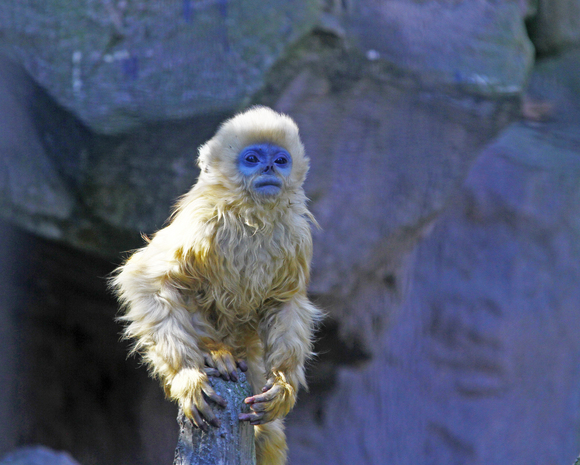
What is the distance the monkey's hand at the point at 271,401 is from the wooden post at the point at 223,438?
0.11 ft

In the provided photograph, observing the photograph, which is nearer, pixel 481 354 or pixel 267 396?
pixel 267 396

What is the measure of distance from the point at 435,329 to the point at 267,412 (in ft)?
9.95

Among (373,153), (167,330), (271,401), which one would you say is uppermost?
(167,330)

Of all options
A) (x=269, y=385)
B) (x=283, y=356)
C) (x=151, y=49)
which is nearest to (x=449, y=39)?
(x=151, y=49)

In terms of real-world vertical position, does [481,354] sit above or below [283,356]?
below

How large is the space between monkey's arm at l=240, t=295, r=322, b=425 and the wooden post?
1.7 inches

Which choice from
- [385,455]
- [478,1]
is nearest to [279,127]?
[478,1]

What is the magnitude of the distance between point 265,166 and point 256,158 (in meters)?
0.07

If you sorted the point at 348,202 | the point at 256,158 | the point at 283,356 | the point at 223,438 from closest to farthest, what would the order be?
the point at 223,438 < the point at 283,356 < the point at 256,158 < the point at 348,202

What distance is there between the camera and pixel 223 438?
235 centimetres

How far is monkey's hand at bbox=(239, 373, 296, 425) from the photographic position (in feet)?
8.02

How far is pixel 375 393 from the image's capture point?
5.16 metres

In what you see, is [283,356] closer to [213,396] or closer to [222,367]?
[222,367]

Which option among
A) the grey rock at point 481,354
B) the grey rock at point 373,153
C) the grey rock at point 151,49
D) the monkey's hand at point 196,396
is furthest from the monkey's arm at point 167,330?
the grey rock at point 481,354
